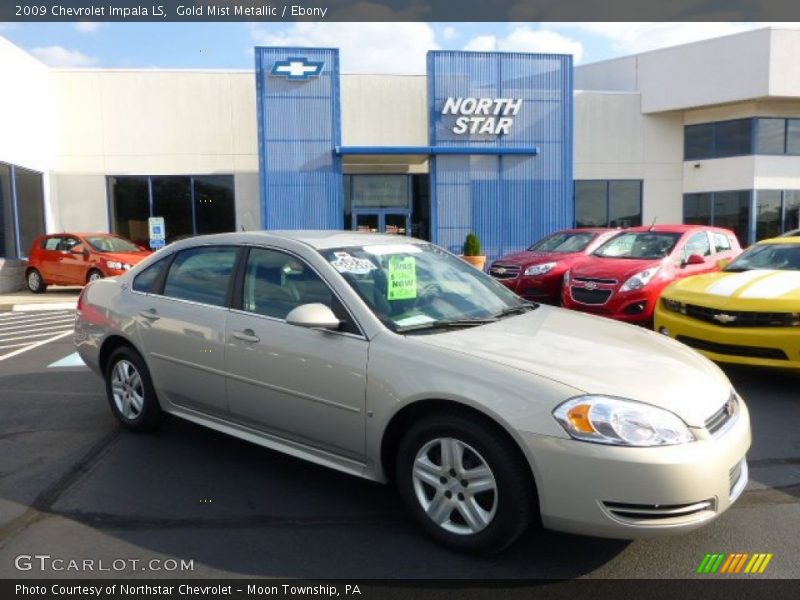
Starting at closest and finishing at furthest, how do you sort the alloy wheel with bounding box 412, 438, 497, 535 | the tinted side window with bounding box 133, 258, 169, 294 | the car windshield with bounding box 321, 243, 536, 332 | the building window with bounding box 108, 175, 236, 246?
the alloy wheel with bounding box 412, 438, 497, 535 < the car windshield with bounding box 321, 243, 536, 332 < the tinted side window with bounding box 133, 258, 169, 294 < the building window with bounding box 108, 175, 236, 246

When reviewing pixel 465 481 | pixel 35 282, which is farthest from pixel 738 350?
pixel 35 282

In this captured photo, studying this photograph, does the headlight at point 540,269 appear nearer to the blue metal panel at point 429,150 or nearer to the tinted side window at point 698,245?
the tinted side window at point 698,245

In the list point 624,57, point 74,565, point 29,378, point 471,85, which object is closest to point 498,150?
point 471,85

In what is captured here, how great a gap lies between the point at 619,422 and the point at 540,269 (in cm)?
832

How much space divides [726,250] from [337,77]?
13.7 metres

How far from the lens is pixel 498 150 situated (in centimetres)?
2069

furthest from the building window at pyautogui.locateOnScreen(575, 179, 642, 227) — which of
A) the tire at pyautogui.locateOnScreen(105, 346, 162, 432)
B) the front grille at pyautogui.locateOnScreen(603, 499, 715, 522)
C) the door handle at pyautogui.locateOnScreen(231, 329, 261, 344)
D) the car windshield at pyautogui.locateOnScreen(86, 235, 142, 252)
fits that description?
the front grille at pyautogui.locateOnScreen(603, 499, 715, 522)

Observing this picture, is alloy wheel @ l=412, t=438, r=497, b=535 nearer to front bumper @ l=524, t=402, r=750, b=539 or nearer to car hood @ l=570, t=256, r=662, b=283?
front bumper @ l=524, t=402, r=750, b=539

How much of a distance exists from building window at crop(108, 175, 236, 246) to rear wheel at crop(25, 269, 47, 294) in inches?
185

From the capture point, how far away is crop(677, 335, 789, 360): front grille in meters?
5.67

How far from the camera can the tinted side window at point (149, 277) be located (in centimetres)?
485

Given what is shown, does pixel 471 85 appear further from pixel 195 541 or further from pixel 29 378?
pixel 195 541

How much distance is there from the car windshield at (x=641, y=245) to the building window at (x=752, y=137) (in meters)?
15.9

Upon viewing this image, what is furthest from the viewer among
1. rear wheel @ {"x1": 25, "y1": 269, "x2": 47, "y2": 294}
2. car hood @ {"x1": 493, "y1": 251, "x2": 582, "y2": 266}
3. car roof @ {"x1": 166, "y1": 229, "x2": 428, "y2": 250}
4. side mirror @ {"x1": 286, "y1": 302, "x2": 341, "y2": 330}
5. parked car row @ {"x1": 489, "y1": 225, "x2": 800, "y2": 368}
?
rear wheel @ {"x1": 25, "y1": 269, "x2": 47, "y2": 294}
